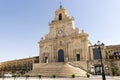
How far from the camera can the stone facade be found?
135 ft

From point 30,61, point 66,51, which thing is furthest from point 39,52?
point 66,51

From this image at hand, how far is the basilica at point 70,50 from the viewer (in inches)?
1372

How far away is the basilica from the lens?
3484 cm

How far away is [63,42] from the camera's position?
43906mm

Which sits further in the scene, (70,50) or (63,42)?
(63,42)

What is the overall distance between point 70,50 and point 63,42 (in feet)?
10.9

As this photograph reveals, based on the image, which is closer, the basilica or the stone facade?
the basilica

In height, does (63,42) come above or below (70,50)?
above

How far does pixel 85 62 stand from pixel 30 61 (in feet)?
67.6

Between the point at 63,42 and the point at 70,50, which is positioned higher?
the point at 63,42

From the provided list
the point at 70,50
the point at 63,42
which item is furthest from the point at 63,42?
the point at 70,50

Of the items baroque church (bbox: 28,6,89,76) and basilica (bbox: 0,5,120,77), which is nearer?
basilica (bbox: 0,5,120,77)

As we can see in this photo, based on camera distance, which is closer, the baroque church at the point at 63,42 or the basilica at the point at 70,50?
the basilica at the point at 70,50

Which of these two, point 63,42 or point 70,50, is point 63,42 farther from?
point 70,50
